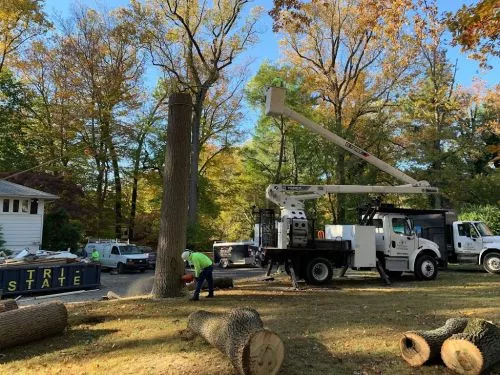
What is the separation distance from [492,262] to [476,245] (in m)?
1.18

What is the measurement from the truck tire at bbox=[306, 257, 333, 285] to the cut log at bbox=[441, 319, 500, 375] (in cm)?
1014

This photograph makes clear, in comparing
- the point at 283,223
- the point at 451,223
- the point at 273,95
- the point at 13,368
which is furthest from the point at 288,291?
the point at 451,223

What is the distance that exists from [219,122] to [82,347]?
3628cm

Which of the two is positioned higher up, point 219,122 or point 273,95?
point 219,122

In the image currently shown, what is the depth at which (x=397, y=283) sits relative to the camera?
17.0m

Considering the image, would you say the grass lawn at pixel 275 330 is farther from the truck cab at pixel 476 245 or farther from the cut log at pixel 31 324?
the truck cab at pixel 476 245

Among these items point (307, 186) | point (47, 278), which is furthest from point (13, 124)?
point (307, 186)

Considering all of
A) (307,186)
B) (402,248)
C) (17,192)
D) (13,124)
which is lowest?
(402,248)

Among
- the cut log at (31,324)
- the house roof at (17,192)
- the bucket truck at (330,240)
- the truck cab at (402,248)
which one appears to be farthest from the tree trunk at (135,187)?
the cut log at (31,324)

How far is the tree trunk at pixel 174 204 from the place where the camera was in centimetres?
1195

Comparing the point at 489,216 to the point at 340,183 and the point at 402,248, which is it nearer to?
the point at 340,183

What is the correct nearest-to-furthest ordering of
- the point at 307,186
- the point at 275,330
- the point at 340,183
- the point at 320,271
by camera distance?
the point at 275,330 < the point at 320,271 < the point at 307,186 < the point at 340,183

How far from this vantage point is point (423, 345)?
20.7ft

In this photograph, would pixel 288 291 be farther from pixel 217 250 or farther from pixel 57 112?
pixel 57 112
